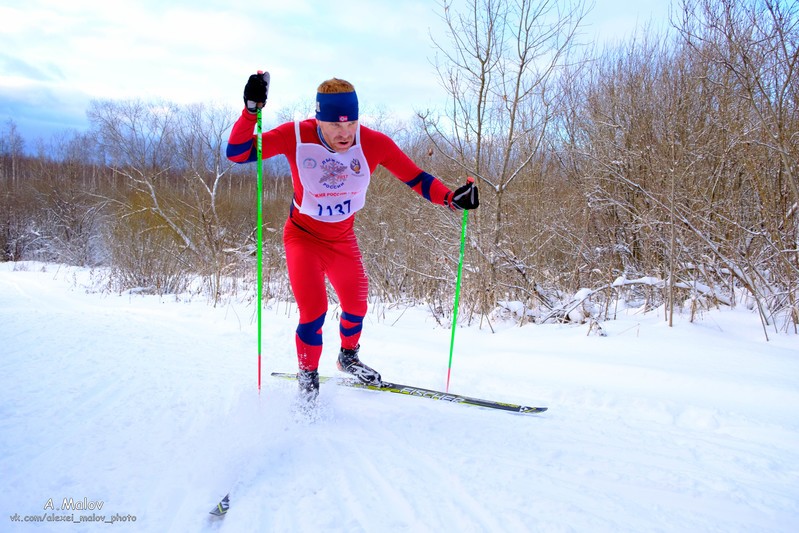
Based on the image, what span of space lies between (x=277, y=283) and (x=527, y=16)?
244 inches

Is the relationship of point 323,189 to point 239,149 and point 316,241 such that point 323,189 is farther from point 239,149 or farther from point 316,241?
point 239,149

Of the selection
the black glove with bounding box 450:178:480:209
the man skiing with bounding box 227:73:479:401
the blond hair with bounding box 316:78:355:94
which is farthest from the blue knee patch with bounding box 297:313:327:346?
the blond hair with bounding box 316:78:355:94

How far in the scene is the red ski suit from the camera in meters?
2.71

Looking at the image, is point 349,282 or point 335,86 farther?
point 349,282

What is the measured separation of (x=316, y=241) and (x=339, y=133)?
706mm

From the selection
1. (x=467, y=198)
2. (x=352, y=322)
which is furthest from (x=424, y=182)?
(x=352, y=322)

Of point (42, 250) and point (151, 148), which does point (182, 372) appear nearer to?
point (151, 148)

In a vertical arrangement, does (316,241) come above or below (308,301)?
above

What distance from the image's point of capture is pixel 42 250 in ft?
74.1

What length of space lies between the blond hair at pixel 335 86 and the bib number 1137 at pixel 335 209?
67 centimetres

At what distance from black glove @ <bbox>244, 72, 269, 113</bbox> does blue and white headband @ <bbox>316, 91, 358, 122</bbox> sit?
0.33 meters

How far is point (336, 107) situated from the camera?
2.64 m

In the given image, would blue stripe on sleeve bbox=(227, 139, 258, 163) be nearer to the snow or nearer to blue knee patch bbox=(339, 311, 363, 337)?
blue knee patch bbox=(339, 311, 363, 337)

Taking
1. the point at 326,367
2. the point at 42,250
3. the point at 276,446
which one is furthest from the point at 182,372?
the point at 42,250
